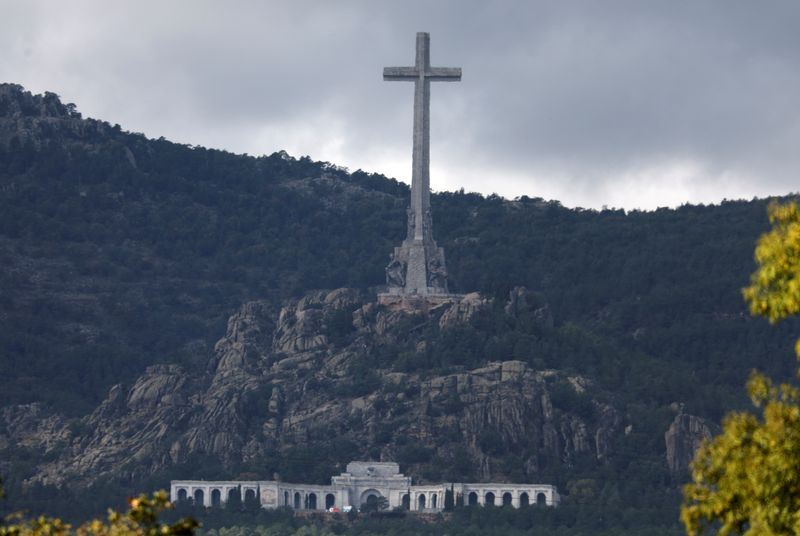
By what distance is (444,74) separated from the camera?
196875 mm

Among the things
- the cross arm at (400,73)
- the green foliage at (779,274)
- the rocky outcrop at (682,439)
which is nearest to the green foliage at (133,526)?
→ the green foliage at (779,274)

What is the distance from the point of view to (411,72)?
198 meters

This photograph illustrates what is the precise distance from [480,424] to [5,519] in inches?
5093

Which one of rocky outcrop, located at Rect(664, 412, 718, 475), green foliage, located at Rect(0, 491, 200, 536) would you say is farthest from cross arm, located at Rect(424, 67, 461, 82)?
green foliage, located at Rect(0, 491, 200, 536)

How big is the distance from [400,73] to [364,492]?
98.8ft

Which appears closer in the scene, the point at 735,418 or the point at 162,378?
the point at 735,418

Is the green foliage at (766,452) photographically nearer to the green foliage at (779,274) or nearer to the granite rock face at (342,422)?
the green foliage at (779,274)

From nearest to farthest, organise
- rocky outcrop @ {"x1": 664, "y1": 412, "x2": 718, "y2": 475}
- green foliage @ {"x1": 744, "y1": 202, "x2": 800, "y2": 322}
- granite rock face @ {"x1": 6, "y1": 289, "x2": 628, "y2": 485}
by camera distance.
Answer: green foliage @ {"x1": 744, "y1": 202, "x2": 800, "y2": 322}
rocky outcrop @ {"x1": 664, "y1": 412, "x2": 718, "y2": 475}
granite rock face @ {"x1": 6, "y1": 289, "x2": 628, "y2": 485}

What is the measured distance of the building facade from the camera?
18075 cm

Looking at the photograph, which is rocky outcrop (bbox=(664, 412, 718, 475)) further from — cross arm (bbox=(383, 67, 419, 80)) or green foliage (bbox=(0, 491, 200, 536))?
green foliage (bbox=(0, 491, 200, 536))

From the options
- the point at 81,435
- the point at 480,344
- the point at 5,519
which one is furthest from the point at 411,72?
the point at 5,519

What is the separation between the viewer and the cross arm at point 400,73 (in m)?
197

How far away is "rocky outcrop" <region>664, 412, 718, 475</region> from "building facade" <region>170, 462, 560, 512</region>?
10004mm

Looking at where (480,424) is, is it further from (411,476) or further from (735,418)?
(735,418)
